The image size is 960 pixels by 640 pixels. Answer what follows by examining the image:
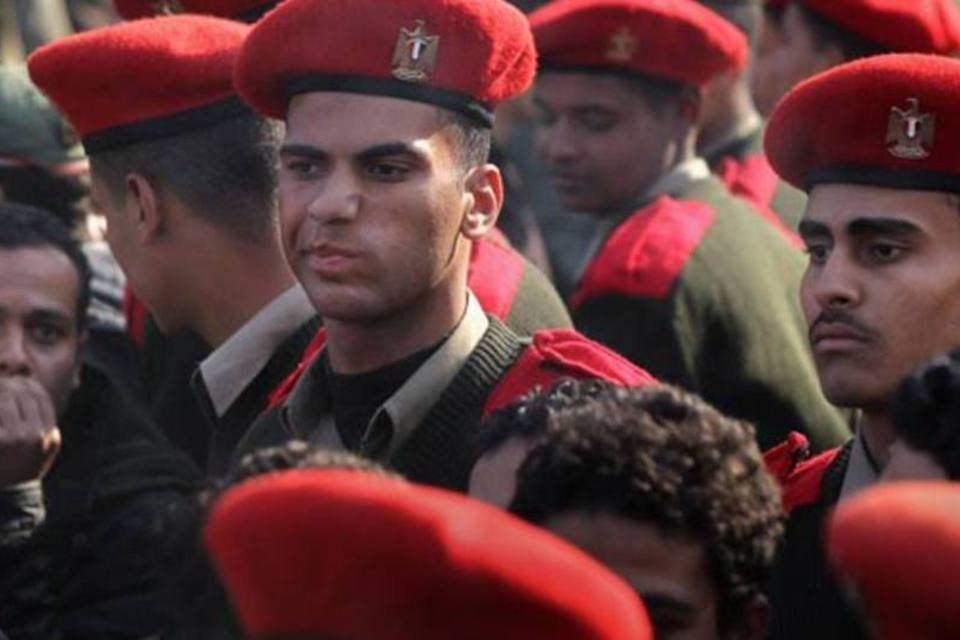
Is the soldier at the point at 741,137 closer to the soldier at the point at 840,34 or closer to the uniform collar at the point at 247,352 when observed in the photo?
the soldier at the point at 840,34

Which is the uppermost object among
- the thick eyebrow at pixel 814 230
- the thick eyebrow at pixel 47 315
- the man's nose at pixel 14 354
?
the thick eyebrow at pixel 814 230

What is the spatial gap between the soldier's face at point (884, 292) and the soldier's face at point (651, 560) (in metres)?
→ 1.10

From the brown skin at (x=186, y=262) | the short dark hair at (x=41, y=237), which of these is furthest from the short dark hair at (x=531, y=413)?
the short dark hair at (x=41, y=237)

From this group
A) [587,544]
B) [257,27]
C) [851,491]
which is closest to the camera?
[587,544]

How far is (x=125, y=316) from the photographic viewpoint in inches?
291

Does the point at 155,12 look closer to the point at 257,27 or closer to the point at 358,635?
the point at 257,27

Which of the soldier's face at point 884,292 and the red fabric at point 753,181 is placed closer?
the soldier's face at point 884,292

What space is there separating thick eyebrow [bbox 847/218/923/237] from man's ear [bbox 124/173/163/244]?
1.50 metres

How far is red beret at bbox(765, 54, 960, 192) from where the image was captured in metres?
5.18

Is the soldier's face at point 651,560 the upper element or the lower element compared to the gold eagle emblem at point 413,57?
lower

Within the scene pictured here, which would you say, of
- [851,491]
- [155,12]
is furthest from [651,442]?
[155,12]

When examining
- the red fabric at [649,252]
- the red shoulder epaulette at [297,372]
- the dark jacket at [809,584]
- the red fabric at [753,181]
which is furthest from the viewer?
the red fabric at [753,181]

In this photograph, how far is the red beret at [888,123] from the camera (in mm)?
5184

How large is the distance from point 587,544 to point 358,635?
91 centimetres
